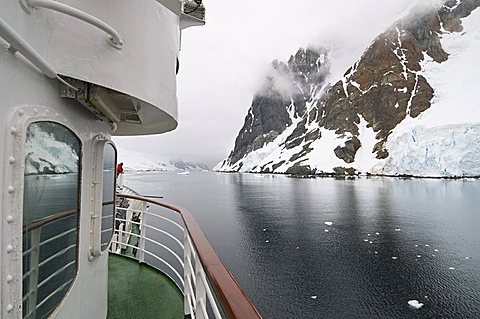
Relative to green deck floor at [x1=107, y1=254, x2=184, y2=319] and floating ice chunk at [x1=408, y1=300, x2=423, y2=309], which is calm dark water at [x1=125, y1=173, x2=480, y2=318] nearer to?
floating ice chunk at [x1=408, y1=300, x2=423, y2=309]

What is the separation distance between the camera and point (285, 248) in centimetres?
1122

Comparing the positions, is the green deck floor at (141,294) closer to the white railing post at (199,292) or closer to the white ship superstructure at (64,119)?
the white ship superstructure at (64,119)

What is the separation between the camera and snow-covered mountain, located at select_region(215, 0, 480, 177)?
45.1 m

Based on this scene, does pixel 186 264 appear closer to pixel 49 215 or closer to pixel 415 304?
pixel 49 215

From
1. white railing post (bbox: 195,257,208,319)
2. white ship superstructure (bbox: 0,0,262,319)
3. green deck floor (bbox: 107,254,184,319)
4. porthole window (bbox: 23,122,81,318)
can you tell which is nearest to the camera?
white ship superstructure (bbox: 0,0,262,319)

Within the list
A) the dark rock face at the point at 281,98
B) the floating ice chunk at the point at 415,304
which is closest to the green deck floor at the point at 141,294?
the floating ice chunk at the point at 415,304

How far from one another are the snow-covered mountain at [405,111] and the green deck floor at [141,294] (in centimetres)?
4997

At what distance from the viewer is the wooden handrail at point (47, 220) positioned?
110 centimetres

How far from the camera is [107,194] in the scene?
6.75ft

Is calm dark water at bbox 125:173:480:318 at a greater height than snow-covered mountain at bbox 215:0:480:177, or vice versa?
snow-covered mountain at bbox 215:0:480:177

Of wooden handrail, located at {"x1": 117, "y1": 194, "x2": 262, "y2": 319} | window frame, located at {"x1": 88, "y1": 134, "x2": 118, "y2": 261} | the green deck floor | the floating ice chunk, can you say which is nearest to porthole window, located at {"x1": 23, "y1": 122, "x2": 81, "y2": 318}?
window frame, located at {"x1": 88, "y1": 134, "x2": 118, "y2": 261}

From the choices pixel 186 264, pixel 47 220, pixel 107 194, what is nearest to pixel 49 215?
pixel 47 220

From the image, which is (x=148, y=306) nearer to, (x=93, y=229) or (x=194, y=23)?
(x=93, y=229)

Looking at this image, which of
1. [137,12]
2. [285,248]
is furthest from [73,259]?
[285,248]
